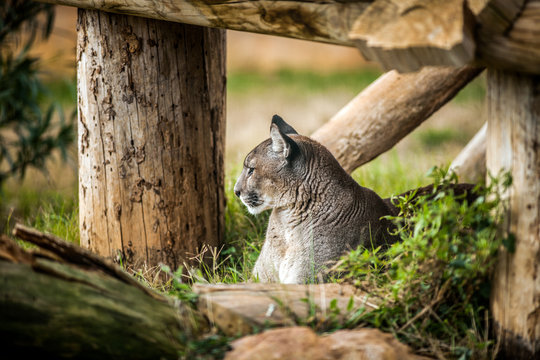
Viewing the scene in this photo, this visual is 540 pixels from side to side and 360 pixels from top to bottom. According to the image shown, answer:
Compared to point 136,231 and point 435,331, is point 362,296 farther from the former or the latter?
point 136,231

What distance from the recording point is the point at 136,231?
4.68 metres

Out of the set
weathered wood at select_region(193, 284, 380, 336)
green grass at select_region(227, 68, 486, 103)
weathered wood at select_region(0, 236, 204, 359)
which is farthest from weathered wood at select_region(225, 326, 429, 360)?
green grass at select_region(227, 68, 486, 103)

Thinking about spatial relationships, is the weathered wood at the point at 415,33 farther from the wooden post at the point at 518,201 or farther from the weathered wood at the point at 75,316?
the weathered wood at the point at 75,316

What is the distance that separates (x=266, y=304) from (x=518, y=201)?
1429mm

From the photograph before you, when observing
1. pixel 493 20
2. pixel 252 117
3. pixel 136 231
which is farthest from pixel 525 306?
pixel 252 117

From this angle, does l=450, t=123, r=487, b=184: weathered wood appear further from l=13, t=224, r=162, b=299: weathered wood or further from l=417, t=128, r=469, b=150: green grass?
l=13, t=224, r=162, b=299: weathered wood

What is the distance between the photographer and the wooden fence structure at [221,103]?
2.72 metres

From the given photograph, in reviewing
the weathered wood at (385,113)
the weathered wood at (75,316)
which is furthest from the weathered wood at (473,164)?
the weathered wood at (75,316)

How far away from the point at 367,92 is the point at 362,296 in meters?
2.95

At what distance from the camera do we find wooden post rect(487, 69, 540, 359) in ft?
9.80

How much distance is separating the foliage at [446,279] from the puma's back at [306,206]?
92cm

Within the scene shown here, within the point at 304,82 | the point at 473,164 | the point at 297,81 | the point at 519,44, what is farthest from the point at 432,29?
the point at 297,81

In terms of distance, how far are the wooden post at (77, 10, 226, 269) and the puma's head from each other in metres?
0.51

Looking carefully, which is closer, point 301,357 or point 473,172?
point 301,357
